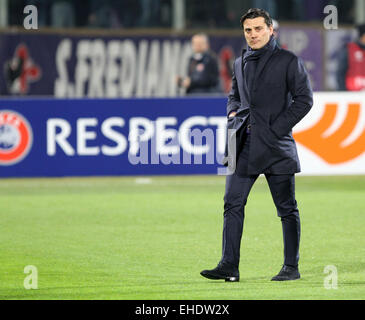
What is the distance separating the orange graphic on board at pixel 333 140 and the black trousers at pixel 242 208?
8400 mm

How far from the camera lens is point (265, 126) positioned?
8.78 metres

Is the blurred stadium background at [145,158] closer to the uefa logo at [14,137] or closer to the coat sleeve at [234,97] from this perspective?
the uefa logo at [14,137]

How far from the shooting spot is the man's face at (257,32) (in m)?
8.61

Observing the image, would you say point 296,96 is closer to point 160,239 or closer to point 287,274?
point 287,274

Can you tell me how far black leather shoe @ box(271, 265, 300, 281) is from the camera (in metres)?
8.88

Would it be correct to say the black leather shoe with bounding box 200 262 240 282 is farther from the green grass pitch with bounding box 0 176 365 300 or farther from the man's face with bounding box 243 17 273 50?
the man's face with bounding box 243 17 273 50

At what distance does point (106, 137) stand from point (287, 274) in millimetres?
8763

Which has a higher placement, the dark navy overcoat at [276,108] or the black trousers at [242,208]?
the dark navy overcoat at [276,108]

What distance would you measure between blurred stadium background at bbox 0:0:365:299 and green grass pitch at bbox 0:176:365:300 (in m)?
0.02

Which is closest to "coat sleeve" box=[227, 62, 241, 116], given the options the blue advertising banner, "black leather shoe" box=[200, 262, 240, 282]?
"black leather shoe" box=[200, 262, 240, 282]

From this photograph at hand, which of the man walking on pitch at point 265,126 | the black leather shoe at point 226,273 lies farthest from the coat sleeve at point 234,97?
the black leather shoe at point 226,273

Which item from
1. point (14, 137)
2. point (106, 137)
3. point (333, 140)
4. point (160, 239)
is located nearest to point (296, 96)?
point (160, 239)
